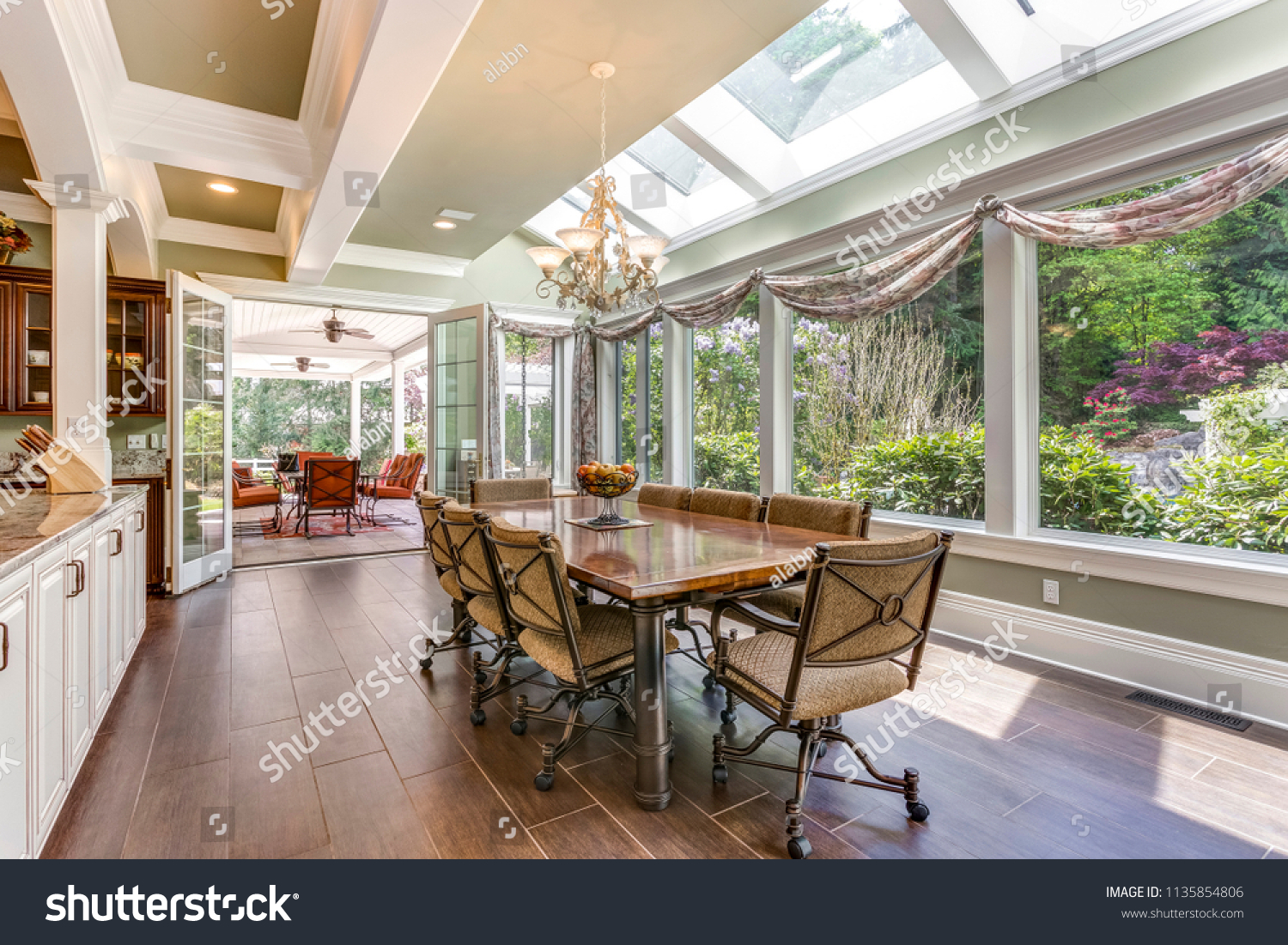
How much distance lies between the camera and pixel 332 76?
303 cm

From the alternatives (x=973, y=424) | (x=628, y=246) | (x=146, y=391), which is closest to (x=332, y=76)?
(x=628, y=246)

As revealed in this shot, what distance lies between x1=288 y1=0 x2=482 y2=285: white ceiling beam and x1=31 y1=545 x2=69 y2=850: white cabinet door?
6.71 feet

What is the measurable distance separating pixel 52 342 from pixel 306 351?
316 inches

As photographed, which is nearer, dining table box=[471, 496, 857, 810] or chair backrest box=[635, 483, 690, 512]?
dining table box=[471, 496, 857, 810]

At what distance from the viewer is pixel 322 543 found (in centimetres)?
675

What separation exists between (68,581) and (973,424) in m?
3.96

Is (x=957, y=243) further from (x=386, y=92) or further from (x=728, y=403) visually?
(x=386, y=92)

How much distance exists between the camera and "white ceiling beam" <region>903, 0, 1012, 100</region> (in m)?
2.99

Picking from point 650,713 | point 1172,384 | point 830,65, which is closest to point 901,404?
point 1172,384

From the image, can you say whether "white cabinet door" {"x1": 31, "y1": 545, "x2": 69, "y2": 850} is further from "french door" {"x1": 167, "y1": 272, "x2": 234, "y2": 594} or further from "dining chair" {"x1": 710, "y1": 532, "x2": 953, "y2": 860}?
"french door" {"x1": 167, "y1": 272, "x2": 234, "y2": 594}

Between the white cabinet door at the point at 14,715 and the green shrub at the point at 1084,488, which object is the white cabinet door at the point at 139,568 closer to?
the white cabinet door at the point at 14,715

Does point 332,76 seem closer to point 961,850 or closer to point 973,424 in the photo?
point 973,424

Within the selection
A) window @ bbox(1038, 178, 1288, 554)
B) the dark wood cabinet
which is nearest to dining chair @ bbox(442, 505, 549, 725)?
the dark wood cabinet

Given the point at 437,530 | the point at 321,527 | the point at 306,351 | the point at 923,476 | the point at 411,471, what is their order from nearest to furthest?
the point at 437,530
the point at 923,476
the point at 321,527
the point at 411,471
the point at 306,351
